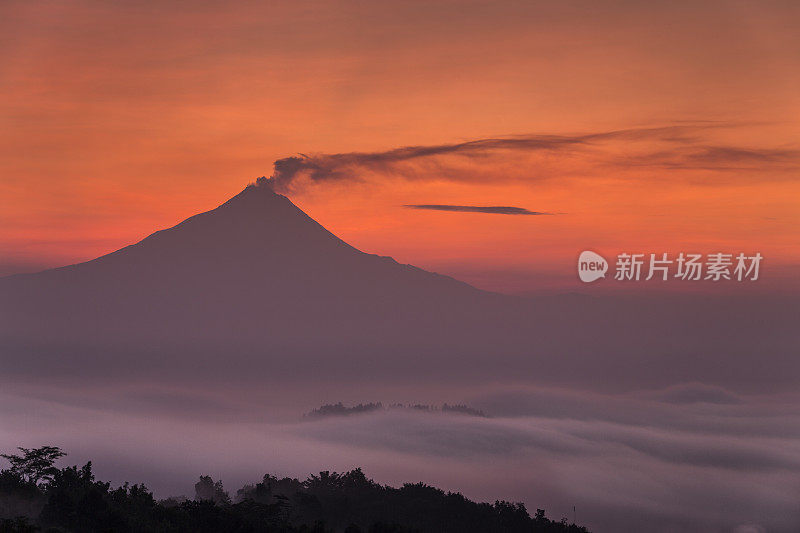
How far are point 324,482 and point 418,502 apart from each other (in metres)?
10.4

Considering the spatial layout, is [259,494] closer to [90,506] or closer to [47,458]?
[47,458]

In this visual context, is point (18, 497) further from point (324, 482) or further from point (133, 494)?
point (324, 482)

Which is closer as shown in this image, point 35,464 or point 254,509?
point 254,509

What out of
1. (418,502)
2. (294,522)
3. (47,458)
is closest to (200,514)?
(294,522)

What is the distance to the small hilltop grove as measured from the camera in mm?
55188

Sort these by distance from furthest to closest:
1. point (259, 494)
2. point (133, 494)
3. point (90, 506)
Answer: point (259, 494)
point (133, 494)
point (90, 506)

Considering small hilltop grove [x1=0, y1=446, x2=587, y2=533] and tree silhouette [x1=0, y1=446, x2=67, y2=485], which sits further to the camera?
tree silhouette [x1=0, y1=446, x2=67, y2=485]

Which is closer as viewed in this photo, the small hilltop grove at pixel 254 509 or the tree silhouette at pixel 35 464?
the small hilltop grove at pixel 254 509

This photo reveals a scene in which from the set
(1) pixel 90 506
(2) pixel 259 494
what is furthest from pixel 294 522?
(1) pixel 90 506

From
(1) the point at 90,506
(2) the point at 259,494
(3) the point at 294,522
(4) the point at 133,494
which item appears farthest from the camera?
(2) the point at 259,494

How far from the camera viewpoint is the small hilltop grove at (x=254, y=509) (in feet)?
181

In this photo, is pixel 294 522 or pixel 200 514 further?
pixel 294 522

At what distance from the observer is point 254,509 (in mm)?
60312

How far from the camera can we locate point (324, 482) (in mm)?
84625
